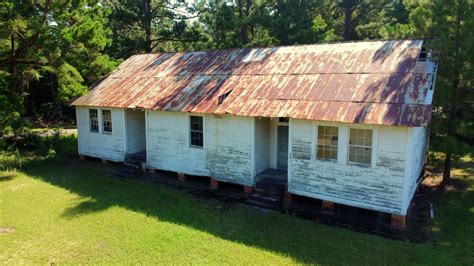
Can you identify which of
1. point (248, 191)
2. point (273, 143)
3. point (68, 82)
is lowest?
point (248, 191)

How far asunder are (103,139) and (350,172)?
11553 millimetres

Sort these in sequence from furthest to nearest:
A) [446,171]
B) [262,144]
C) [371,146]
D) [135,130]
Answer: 1. [135,130]
2. [446,171]
3. [262,144]
4. [371,146]

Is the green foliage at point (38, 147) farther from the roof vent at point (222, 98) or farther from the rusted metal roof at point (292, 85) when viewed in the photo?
the roof vent at point (222, 98)

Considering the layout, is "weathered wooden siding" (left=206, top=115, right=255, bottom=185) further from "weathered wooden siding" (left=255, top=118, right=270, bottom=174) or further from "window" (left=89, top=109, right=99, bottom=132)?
"window" (left=89, top=109, right=99, bottom=132)

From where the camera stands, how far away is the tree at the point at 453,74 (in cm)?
1227

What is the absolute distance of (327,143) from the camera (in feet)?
36.0

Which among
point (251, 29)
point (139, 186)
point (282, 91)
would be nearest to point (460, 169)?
point (282, 91)

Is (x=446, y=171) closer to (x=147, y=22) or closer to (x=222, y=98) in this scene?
(x=222, y=98)

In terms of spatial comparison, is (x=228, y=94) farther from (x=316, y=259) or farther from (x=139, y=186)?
(x=316, y=259)

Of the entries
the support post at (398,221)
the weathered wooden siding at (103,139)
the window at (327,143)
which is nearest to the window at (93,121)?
the weathered wooden siding at (103,139)

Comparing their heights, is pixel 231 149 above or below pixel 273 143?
below

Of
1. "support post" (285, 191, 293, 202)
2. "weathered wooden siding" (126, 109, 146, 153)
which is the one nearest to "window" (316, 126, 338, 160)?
"support post" (285, 191, 293, 202)

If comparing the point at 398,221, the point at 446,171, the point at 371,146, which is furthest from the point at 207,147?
the point at 446,171

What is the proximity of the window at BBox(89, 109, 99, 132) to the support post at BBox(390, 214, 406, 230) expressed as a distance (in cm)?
1341
